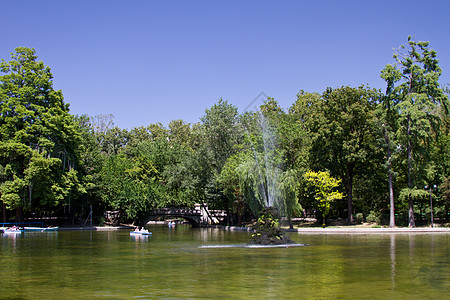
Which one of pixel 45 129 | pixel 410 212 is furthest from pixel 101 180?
pixel 410 212

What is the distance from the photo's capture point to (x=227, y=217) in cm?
7750

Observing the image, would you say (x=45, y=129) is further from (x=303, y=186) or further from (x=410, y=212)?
(x=410, y=212)

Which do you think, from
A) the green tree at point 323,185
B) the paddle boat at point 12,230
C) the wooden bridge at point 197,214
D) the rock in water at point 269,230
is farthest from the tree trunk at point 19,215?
the rock in water at point 269,230

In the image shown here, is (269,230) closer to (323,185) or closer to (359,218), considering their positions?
(323,185)

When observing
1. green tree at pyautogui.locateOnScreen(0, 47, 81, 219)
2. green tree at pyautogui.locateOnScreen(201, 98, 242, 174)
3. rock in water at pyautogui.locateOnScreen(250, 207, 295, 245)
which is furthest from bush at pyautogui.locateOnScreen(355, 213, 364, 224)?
green tree at pyautogui.locateOnScreen(0, 47, 81, 219)

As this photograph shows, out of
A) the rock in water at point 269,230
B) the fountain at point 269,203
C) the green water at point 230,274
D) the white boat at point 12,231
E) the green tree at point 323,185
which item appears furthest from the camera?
the green tree at point 323,185

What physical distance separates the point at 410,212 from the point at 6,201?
49867mm

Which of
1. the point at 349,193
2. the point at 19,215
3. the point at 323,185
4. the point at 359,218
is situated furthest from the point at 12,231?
the point at 359,218

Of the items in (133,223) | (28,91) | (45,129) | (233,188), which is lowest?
(133,223)

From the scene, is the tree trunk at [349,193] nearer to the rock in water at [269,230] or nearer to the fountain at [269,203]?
the fountain at [269,203]

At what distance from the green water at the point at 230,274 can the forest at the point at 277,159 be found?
2140 centimetres

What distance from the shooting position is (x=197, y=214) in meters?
80.8

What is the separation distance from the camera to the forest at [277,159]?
58.0m

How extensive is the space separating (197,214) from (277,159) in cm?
2987
